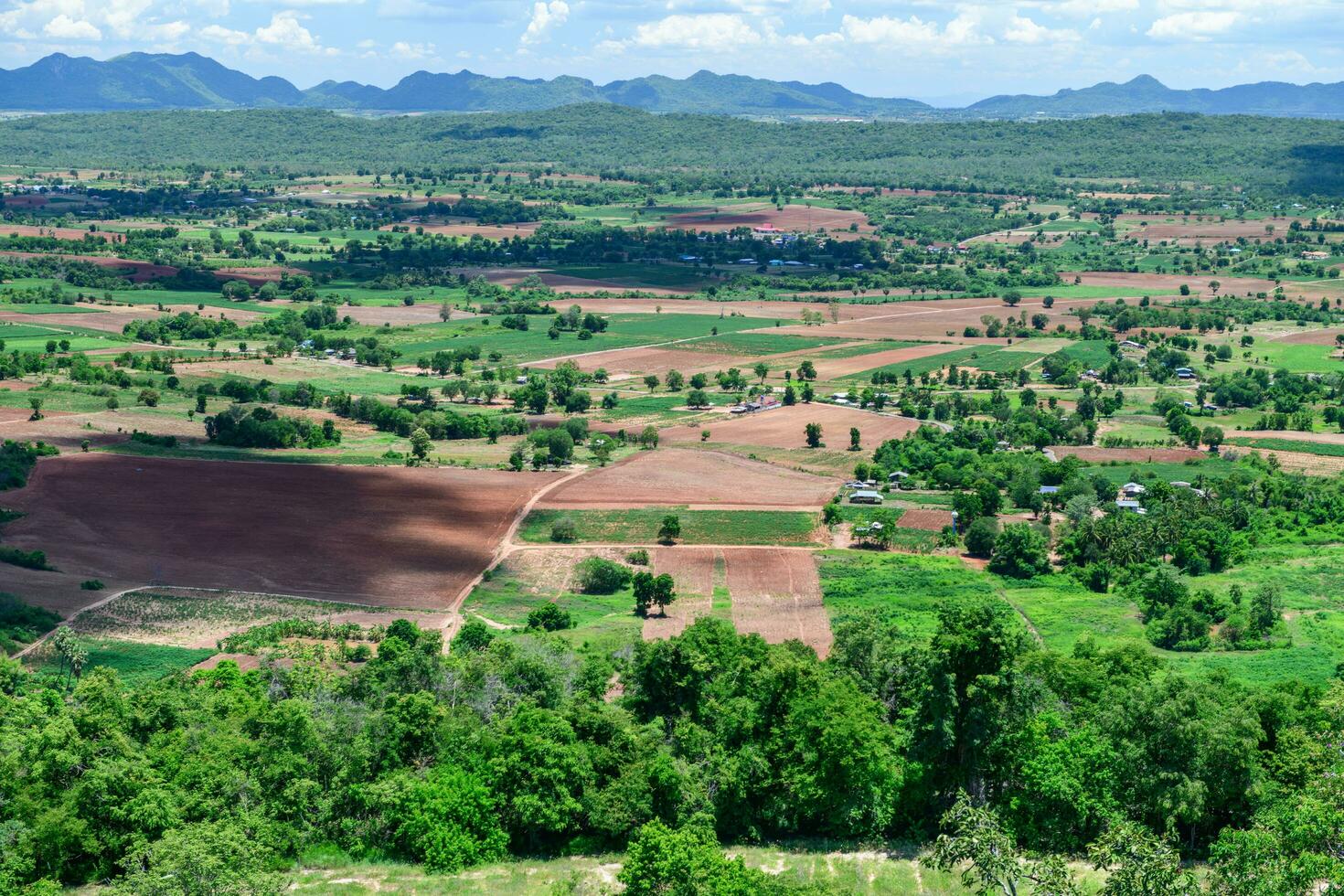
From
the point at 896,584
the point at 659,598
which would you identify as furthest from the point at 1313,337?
the point at 659,598

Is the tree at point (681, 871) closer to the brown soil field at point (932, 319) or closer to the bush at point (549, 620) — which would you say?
the bush at point (549, 620)

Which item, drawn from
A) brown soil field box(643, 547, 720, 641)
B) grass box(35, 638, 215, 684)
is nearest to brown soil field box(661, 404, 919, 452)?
brown soil field box(643, 547, 720, 641)

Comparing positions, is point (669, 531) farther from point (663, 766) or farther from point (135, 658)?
point (663, 766)

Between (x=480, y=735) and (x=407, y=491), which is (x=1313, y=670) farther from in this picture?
(x=407, y=491)

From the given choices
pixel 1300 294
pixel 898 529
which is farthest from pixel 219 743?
pixel 1300 294

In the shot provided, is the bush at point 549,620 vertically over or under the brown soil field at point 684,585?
over

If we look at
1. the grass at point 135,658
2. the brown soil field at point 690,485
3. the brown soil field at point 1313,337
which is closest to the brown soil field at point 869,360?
the brown soil field at point 1313,337
